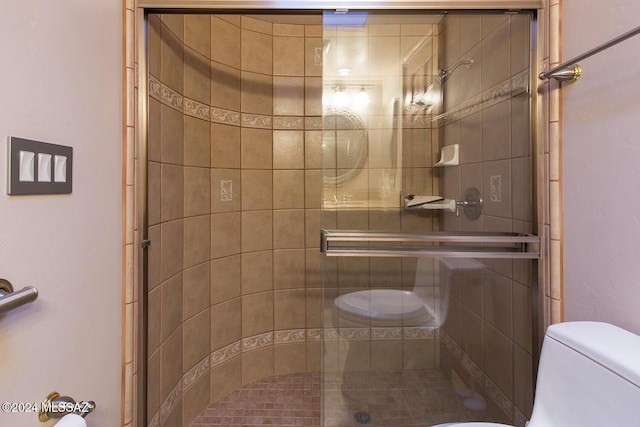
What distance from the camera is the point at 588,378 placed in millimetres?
707

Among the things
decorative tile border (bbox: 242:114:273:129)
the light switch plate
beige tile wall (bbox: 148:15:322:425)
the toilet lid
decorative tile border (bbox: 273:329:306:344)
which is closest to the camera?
the light switch plate

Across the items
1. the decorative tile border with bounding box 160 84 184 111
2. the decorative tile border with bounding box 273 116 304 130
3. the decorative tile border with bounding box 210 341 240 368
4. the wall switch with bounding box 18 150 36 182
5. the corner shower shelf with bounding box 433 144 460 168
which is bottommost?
the decorative tile border with bounding box 210 341 240 368

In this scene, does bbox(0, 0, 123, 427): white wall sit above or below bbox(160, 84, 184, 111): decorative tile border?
below

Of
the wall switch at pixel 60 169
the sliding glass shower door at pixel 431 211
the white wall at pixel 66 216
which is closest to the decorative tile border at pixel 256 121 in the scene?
the sliding glass shower door at pixel 431 211

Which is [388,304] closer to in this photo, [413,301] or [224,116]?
[413,301]

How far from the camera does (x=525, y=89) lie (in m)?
1.19

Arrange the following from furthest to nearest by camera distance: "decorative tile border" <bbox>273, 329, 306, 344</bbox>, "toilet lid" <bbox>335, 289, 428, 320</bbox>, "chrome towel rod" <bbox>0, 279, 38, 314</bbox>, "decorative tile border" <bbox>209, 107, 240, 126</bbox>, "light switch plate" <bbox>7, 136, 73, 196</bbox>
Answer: "decorative tile border" <bbox>273, 329, 306, 344</bbox>
"decorative tile border" <bbox>209, 107, 240, 126</bbox>
"toilet lid" <bbox>335, 289, 428, 320</bbox>
"light switch plate" <bbox>7, 136, 73, 196</bbox>
"chrome towel rod" <bbox>0, 279, 38, 314</bbox>

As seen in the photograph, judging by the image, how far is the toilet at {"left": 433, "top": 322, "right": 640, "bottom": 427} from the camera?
2.06 feet

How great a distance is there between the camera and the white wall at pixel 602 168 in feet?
2.67

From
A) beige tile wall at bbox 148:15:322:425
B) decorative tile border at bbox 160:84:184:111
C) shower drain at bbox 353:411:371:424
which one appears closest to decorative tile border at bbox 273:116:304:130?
beige tile wall at bbox 148:15:322:425

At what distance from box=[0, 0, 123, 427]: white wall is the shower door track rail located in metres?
0.76

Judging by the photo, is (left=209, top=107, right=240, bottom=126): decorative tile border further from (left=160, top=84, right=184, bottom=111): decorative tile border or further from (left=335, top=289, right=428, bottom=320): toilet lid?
(left=335, top=289, right=428, bottom=320): toilet lid

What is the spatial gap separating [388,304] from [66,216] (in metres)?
1.12

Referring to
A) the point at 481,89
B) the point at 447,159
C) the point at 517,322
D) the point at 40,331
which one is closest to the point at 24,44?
→ the point at 40,331
